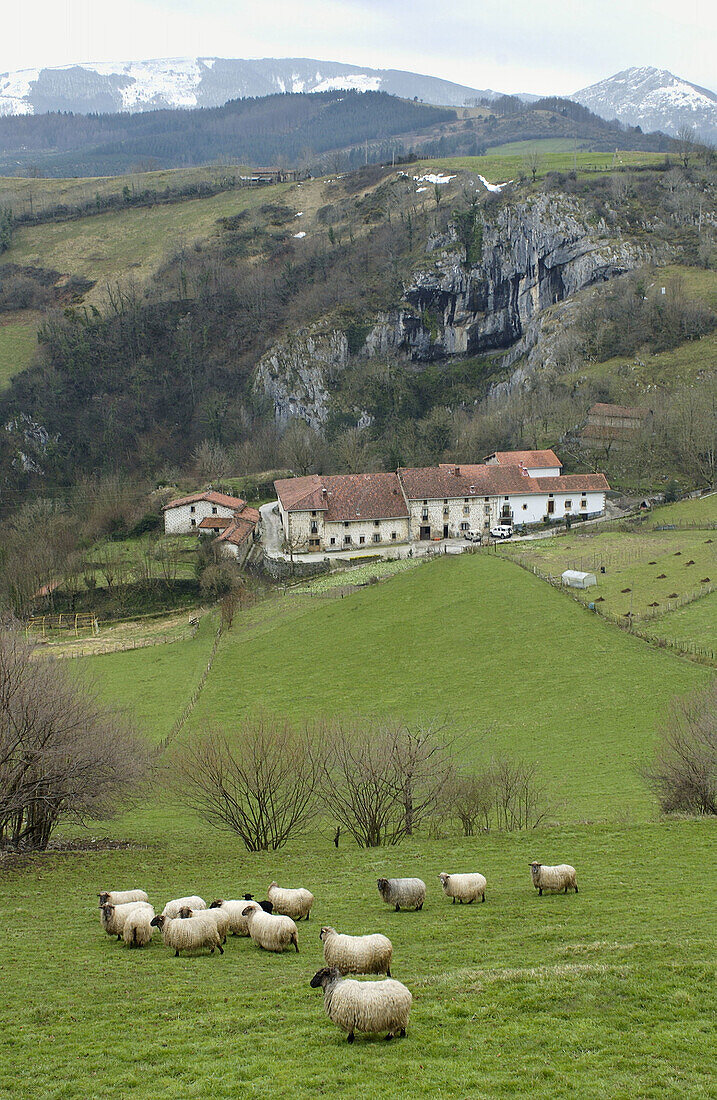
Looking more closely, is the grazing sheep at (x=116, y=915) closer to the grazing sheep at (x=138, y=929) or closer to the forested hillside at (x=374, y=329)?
the grazing sheep at (x=138, y=929)

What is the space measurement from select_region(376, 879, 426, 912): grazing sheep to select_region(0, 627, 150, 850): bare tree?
11586mm

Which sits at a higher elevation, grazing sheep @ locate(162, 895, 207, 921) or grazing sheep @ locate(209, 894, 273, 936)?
grazing sheep @ locate(162, 895, 207, 921)

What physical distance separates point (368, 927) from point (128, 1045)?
6903 mm

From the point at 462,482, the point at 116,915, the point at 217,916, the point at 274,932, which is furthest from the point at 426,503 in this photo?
the point at 274,932

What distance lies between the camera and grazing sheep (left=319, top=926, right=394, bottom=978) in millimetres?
13453

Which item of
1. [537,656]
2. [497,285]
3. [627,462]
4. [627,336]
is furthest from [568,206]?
[537,656]

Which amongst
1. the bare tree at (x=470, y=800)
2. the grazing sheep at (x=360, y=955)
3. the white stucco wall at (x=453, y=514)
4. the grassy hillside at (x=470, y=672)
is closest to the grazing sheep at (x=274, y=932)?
the grazing sheep at (x=360, y=955)

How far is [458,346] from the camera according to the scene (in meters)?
174

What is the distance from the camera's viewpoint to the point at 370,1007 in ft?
38.1

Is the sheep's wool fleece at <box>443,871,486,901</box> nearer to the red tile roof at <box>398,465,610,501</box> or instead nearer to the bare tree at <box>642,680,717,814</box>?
the bare tree at <box>642,680,717,814</box>

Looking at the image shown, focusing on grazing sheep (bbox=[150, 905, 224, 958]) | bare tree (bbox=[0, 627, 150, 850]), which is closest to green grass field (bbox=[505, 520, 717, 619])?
bare tree (bbox=[0, 627, 150, 850])

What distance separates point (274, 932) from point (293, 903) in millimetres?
2035

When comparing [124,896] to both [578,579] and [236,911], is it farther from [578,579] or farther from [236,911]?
[578,579]

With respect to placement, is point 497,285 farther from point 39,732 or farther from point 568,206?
point 39,732
